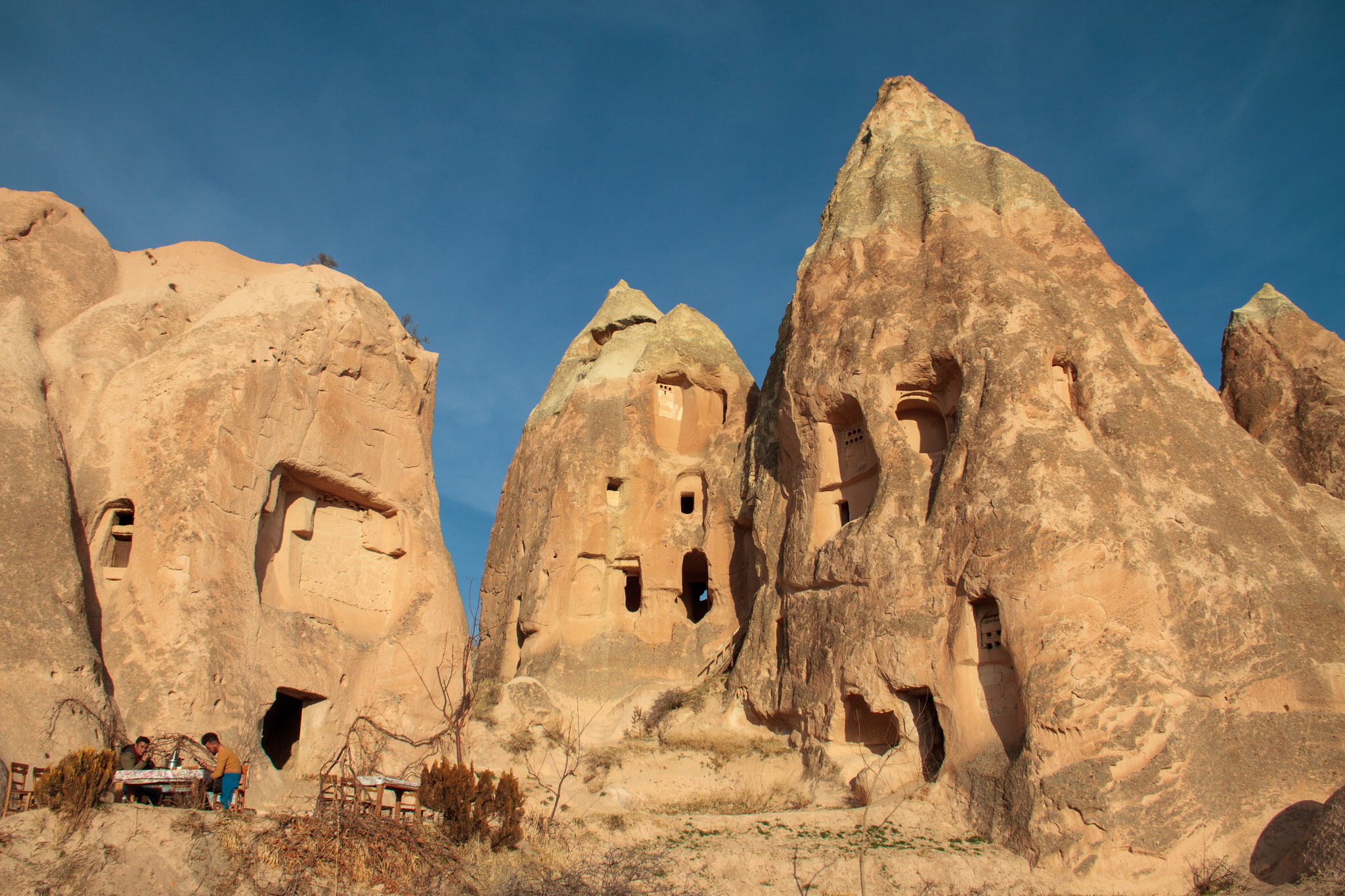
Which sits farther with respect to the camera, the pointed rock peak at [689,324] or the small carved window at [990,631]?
the pointed rock peak at [689,324]

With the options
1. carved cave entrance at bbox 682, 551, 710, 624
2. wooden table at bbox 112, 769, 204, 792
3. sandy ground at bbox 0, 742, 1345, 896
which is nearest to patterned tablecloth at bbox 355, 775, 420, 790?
sandy ground at bbox 0, 742, 1345, 896

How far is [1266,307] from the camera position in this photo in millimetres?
19891

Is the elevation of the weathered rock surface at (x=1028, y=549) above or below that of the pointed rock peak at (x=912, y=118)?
below

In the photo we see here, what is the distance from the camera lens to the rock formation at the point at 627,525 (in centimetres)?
2112

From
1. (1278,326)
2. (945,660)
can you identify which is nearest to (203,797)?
(945,660)

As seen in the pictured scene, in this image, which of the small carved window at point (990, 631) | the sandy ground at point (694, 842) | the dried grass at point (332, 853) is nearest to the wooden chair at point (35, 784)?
the sandy ground at point (694, 842)

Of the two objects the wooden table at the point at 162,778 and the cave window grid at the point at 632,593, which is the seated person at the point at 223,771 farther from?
the cave window grid at the point at 632,593

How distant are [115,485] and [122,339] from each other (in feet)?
7.44

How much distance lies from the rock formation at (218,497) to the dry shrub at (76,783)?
1.20 meters

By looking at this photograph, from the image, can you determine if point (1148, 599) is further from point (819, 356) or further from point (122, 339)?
point (122, 339)

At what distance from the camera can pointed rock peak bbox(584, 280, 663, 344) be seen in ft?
89.1

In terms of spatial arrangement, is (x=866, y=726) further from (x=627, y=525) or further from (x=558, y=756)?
(x=627, y=525)

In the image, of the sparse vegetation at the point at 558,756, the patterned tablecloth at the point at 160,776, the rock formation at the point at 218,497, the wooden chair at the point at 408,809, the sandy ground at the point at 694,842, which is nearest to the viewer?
the sandy ground at the point at 694,842

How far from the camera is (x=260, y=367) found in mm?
11984
